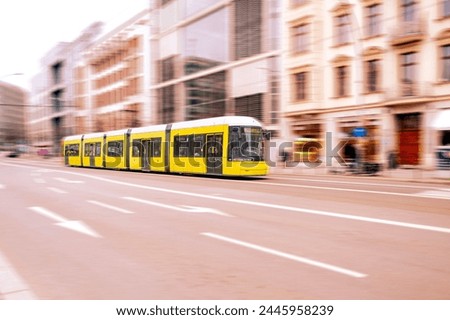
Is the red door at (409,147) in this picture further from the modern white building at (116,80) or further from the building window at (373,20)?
the modern white building at (116,80)

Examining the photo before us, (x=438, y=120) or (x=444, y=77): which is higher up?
(x=444, y=77)

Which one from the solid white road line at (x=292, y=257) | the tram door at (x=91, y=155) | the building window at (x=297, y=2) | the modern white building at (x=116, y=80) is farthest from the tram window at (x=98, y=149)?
the solid white road line at (x=292, y=257)

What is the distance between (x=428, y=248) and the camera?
6.23m

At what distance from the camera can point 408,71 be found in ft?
89.2

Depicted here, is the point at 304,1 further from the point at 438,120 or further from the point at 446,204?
the point at 446,204

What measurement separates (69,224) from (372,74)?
80.9ft

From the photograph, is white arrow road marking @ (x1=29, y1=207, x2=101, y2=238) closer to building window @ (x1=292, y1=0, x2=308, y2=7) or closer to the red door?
the red door

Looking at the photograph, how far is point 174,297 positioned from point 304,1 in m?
32.1

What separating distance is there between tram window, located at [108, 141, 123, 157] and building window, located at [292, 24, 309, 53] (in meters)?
14.3

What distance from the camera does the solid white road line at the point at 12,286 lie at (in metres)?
4.36

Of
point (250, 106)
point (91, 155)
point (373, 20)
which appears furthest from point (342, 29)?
point (91, 155)

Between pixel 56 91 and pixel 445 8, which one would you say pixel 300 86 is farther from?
pixel 56 91

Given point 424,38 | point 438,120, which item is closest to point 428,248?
point 438,120

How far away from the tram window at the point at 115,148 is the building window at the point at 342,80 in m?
14.9
